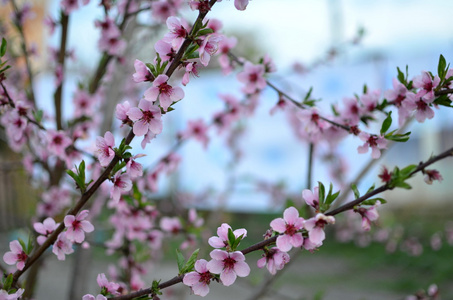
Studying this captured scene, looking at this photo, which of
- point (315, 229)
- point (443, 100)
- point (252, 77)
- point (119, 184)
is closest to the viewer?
point (315, 229)

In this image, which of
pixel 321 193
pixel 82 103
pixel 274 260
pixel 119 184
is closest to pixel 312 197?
pixel 321 193

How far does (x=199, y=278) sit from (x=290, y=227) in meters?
0.20

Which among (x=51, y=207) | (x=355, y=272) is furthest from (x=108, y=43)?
(x=355, y=272)

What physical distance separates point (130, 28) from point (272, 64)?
1.11 m

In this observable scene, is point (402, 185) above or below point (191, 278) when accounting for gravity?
above

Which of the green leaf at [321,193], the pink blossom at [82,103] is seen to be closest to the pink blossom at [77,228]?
the green leaf at [321,193]

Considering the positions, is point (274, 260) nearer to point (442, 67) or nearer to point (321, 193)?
point (321, 193)

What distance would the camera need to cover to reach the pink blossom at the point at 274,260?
86 centimetres

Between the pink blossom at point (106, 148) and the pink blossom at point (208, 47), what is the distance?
237mm

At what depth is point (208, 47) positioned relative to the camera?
85 cm

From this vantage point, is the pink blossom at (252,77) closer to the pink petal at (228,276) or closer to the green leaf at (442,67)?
the green leaf at (442,67)

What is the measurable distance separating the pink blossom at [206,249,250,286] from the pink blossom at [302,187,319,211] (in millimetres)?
177

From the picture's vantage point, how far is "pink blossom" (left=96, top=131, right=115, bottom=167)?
875mm

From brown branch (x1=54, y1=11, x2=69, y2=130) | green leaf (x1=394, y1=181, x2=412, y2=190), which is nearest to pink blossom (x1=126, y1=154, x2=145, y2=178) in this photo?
green leaf (x1=394, y1=181, x2=412, y2=190)
